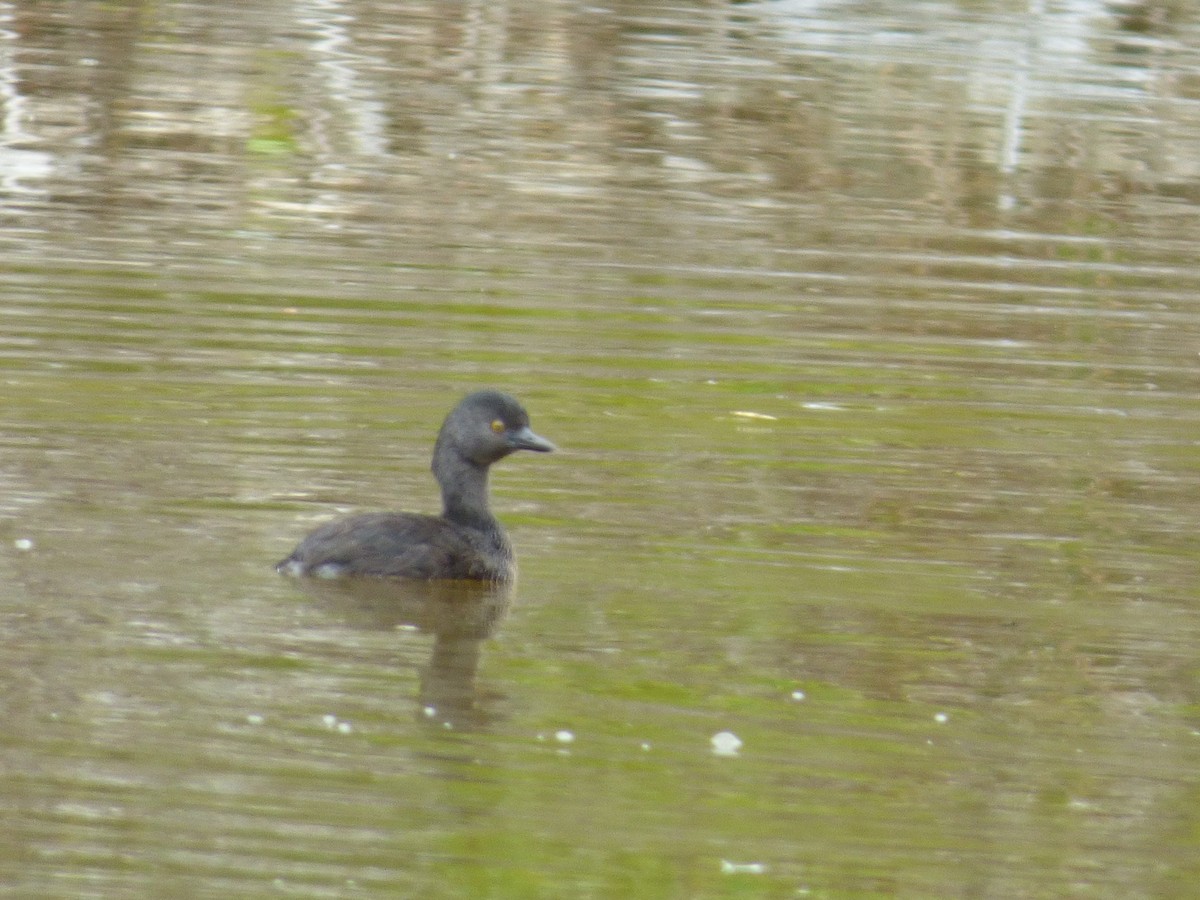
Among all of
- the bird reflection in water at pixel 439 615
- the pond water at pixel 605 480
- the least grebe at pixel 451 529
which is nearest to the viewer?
the pond water at pixel 605 480

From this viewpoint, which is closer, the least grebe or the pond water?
the pond water

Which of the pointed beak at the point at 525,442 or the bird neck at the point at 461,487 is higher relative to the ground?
the pointed beak at the point at 525,442

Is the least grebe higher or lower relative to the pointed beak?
lower

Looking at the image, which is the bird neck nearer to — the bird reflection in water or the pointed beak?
the pointed beak

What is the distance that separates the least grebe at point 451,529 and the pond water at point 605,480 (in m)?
0.12

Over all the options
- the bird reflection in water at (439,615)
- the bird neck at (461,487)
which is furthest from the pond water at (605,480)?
the bird neck at (461,487)

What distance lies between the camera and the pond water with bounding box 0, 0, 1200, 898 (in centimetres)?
638

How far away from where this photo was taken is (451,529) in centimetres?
866

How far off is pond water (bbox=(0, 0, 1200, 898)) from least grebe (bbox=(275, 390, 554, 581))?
0.12m

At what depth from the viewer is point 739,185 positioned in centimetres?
1658

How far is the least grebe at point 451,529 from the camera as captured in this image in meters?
8.37

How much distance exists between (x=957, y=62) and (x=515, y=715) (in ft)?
50.2

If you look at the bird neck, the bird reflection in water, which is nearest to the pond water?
the bird reflection in water

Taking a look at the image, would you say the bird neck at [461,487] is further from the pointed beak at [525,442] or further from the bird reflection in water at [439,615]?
the bird reflection in water at [439,615]
